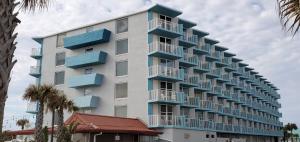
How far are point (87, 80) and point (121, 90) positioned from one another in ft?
16.7

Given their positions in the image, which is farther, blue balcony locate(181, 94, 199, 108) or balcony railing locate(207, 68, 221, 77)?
balcony railing locate(207, 68, 221, 77)

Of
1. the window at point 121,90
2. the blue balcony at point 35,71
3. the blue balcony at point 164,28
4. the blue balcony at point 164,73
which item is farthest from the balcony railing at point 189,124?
the blue balcony at point 35,71

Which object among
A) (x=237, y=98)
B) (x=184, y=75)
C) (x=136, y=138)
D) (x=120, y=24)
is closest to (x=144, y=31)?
(x=120, y=24)

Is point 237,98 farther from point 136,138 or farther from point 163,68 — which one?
point 136,138

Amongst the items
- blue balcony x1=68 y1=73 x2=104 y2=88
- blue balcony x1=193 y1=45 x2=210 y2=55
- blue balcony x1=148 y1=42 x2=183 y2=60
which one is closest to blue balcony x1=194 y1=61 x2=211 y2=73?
blue balcony x1=193 y1=45 x2=210 y2=55

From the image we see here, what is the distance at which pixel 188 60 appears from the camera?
56.3 m

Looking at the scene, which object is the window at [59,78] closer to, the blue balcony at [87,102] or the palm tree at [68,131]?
the blue balcony at [87,102]

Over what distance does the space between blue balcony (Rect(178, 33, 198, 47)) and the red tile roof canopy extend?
13.5 metres

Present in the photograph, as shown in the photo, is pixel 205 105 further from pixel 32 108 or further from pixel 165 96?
A: pixel 32 108

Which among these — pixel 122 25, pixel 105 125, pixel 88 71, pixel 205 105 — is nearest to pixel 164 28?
pixel 122 25

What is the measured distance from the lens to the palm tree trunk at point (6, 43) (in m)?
7.61

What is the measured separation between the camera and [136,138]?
147 ft

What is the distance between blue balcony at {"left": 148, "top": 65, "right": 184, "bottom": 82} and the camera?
1920 inches

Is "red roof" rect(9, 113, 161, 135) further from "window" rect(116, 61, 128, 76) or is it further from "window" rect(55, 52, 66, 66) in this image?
"window" rect(55, 52, 66, 66)
